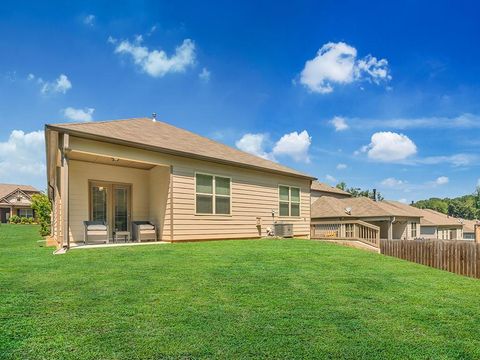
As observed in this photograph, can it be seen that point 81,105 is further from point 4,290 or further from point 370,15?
point 370,15

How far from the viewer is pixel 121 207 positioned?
11.6m

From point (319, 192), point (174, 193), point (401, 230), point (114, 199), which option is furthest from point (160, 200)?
point (401, 230)

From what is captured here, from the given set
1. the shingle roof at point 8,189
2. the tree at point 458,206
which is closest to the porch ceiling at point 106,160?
the shingle roof at point 8,189

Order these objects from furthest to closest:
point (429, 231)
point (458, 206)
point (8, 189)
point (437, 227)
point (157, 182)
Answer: point (458, 206) → point (8, 189) → point (437, 227) → point (429, 231) → point (157, 182)

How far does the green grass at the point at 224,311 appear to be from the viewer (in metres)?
3.06

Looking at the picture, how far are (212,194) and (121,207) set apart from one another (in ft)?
10.5

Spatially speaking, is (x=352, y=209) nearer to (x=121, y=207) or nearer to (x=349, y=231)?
(x=349, y=231)

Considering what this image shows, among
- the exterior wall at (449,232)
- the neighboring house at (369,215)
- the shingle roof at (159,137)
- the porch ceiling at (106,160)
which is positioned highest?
the shingle roof at (159,137)

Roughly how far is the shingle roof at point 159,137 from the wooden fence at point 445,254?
572 centimetres

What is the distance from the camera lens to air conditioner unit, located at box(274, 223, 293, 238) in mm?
13755

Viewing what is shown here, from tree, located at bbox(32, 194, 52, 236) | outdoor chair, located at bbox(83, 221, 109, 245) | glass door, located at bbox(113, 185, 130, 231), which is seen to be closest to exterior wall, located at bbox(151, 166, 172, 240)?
glass door, located at bbox(113, 185, 130, 231)

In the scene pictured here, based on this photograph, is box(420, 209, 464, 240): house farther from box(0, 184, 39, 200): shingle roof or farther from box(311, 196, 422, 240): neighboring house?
box(0, 184, 39, 200): shingle roof

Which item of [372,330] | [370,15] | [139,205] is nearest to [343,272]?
[372,330]

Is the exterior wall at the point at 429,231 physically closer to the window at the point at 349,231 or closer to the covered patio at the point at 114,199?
the window at the point at 349,231
